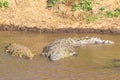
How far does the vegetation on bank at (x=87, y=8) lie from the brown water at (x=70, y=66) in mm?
4529

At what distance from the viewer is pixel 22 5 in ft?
70.3

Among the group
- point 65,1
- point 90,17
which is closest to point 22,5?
point 65,1

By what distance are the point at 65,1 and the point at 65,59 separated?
826cm

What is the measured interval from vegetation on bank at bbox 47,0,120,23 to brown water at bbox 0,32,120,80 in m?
4.53

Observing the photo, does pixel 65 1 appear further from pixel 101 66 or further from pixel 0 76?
pixel 0 76

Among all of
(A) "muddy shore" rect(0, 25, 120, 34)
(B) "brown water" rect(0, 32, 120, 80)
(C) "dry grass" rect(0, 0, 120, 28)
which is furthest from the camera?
(C) "dry grass" rect(0, 0, 120, 28)

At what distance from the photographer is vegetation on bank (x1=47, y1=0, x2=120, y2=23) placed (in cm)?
2053

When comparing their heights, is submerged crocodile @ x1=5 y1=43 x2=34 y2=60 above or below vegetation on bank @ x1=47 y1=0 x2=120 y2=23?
below

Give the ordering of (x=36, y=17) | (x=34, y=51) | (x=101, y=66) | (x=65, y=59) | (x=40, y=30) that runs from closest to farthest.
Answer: (x=101, y=66), (x=65, y=59), (x=34, y=51), (x=40, y=30), (x=36, y=17)

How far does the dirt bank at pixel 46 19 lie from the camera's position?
63.7 ft

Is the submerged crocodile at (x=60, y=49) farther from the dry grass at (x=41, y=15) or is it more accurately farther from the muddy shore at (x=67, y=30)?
the dry grass at (x=41, y=15)

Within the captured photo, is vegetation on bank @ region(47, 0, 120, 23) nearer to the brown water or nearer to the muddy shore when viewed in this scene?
the muddy shore

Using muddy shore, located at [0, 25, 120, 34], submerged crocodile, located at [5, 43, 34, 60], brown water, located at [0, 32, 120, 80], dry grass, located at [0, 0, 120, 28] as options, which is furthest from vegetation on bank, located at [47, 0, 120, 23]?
submerged crocodile, located at [5, 43, 34, 60]

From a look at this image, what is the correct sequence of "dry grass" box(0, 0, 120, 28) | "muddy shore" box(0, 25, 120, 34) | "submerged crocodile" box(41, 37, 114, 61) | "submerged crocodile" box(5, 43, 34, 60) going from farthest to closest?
"dry grass" box(0, 0, 120, 28) → "muddy shore" box(0, 25, 120, 34) → "submerged crocodile" box(5, 43, 34, 60) → "submerged crocodile" box(41, 37, 114, 61)
